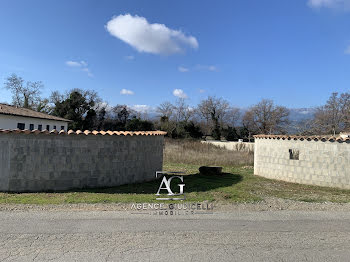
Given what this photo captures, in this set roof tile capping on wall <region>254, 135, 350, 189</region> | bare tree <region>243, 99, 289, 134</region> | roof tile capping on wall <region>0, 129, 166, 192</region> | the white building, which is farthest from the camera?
bare tree <region>243, 99, 289, 134</region>

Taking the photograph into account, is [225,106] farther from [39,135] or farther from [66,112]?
[39,135]

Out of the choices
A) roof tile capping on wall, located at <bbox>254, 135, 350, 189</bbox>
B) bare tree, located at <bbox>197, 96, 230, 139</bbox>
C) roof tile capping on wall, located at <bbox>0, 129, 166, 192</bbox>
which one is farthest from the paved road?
bare tree, located at <bbox>197, 96, 230, 139</bbox>

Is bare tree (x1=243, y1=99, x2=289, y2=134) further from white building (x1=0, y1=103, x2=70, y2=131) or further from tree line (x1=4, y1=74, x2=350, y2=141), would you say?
white building (x1=0, y1=103, x2=70, y2=131)

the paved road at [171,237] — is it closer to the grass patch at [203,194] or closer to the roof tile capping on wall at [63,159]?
the grass patch at [203,194]

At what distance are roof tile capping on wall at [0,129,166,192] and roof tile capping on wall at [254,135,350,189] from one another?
7385 mm

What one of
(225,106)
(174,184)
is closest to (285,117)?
(225,106)

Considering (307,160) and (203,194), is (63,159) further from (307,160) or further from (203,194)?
(307,160)

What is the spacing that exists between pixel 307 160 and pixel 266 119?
4184 centimetres

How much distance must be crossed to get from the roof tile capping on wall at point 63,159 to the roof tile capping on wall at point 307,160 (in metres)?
7.38

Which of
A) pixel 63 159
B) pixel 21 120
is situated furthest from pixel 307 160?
pixel 21 120

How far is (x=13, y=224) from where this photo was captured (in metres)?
4.82

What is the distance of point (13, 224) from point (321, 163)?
37.3ft

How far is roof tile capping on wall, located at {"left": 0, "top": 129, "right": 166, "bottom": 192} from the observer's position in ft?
25.5

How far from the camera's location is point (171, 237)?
171 inches
